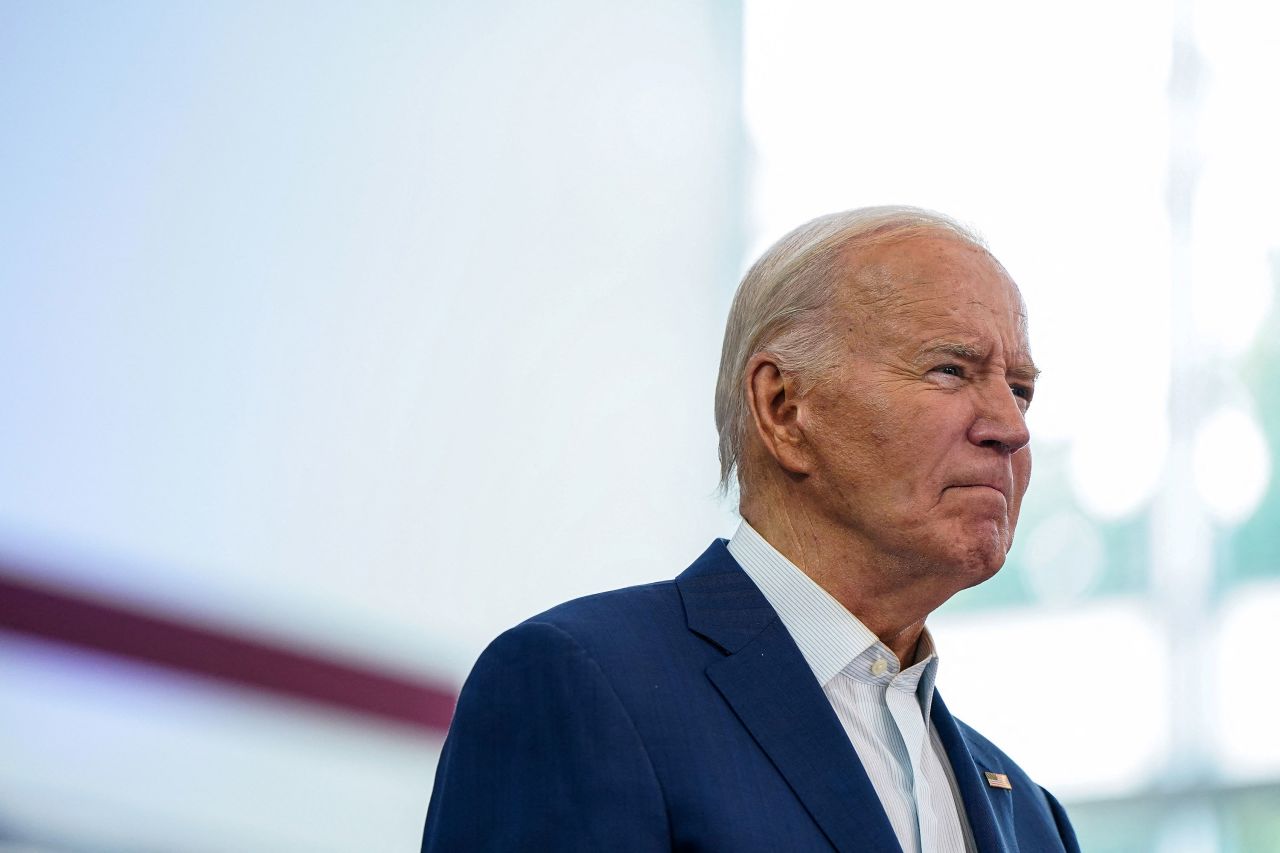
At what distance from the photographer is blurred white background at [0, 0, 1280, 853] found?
10.2 ft

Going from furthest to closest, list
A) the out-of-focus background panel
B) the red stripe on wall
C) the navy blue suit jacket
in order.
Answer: the out-of-focus background panel < the red stripe on wall < the navy blue suit jacket

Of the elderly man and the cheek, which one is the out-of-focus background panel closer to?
the elderly man

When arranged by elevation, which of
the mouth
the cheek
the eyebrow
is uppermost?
the eyebrow

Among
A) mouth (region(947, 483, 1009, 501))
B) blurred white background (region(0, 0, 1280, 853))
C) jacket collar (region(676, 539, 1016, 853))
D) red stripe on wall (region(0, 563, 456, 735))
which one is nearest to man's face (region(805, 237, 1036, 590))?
mouth (region(947, 483, 1009, 501))

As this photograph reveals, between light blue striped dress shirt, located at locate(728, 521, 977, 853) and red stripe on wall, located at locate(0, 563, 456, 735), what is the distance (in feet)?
6.03

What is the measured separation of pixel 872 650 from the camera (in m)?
1.50

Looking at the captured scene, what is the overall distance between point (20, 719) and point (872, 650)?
1949 mm

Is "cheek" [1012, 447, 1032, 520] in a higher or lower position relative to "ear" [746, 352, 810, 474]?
lower

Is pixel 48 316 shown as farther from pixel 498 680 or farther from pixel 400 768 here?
pixel 498 680

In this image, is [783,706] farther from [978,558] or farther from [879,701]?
[978,558]

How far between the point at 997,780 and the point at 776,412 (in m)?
0.46

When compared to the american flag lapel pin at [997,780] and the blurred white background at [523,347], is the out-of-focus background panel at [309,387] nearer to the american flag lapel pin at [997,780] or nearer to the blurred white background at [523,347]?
the blurred white background at [523,347]

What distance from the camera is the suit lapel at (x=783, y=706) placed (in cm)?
130

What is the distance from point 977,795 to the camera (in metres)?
1.51
